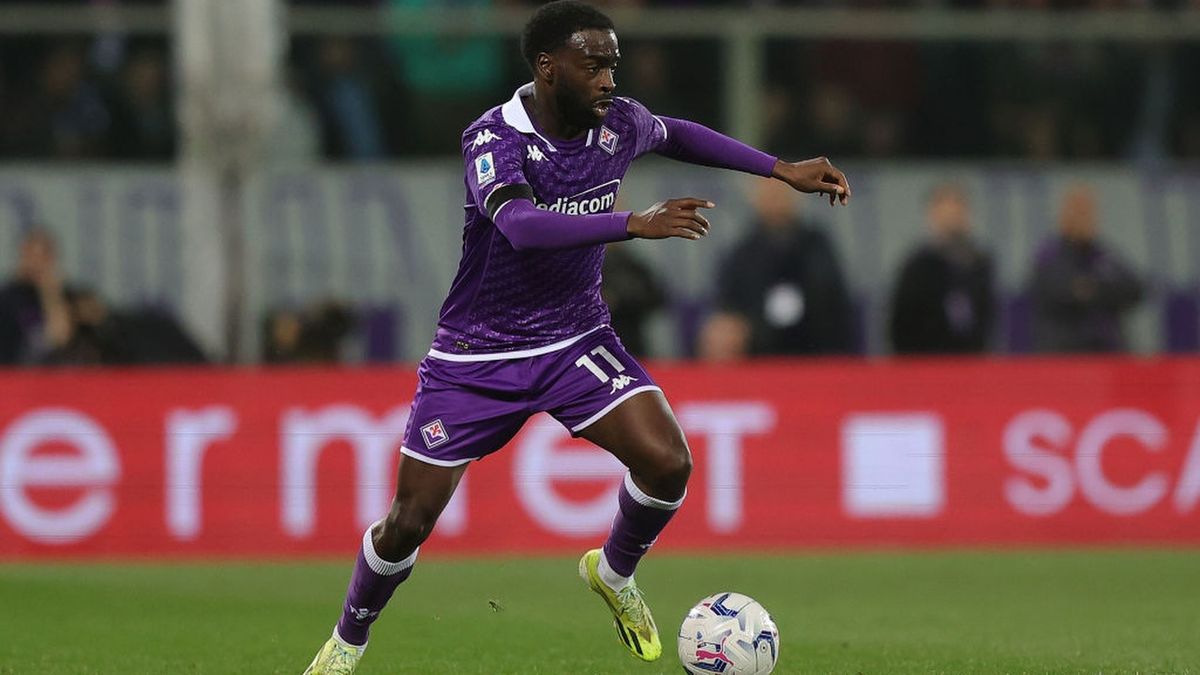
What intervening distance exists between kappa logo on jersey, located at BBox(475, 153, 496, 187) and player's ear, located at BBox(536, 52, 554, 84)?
1.20ft

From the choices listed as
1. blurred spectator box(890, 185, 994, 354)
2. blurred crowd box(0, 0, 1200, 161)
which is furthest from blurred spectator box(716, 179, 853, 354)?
blurred crowd box(0, 0, 1200, 161)

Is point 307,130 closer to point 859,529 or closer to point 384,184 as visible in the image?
point 384,184

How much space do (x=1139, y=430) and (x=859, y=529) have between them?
1.90 m

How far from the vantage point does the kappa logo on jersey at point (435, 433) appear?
7.00 metres

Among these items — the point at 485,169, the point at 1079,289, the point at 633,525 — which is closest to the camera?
the point at 485,169

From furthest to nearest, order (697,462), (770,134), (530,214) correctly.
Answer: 1. (770,134)
2. (697,462)
3. (530,214)

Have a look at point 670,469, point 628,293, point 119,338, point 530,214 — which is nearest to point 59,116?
point 119,338

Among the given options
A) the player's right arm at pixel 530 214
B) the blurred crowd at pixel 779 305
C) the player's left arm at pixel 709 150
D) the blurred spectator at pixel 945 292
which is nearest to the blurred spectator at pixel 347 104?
the blurred crowd at pixel 779 305

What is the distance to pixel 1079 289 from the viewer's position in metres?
13.8

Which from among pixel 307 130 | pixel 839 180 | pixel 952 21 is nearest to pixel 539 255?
pixel 839 180

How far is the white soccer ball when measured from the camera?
6863 mm

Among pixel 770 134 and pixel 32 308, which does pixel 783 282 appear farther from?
pixel 32 308

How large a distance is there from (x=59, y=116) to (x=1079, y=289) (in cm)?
695

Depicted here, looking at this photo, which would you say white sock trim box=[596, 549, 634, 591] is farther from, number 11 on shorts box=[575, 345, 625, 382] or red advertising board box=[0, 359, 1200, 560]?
red advertising board box=[0, 359, 1200, 560]
